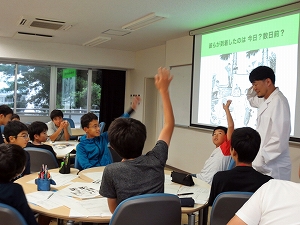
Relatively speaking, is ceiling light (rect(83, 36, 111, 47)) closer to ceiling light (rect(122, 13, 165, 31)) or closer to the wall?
ceiling light (rect(122, 13, 165, 31))

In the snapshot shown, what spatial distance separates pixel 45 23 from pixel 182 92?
2.80m

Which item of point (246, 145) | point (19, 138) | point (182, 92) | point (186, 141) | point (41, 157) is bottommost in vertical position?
point (186, 141)

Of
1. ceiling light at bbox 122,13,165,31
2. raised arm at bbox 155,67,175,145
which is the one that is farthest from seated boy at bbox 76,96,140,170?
ceiling light at bbox 122,13,165,31

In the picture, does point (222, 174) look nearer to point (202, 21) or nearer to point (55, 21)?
point (202, 21)

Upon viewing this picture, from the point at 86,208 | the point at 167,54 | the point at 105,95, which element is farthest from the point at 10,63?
the point at 86,208

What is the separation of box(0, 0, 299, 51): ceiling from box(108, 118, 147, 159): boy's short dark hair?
2631mm

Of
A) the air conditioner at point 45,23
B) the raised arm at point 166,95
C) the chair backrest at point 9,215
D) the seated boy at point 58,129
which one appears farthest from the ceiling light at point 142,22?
the chair backrest at point 9,215

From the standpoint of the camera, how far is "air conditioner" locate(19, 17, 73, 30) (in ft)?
16.0

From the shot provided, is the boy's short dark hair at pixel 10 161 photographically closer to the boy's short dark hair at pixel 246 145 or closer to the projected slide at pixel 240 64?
the boy's short dark hair at pixel 246 145

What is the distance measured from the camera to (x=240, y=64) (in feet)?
14.9

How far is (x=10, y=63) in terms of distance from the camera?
709cm

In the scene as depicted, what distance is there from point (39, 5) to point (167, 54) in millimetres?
2914

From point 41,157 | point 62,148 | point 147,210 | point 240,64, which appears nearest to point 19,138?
point 41,157

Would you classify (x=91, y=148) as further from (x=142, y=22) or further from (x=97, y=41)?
(x=97, y=41)
